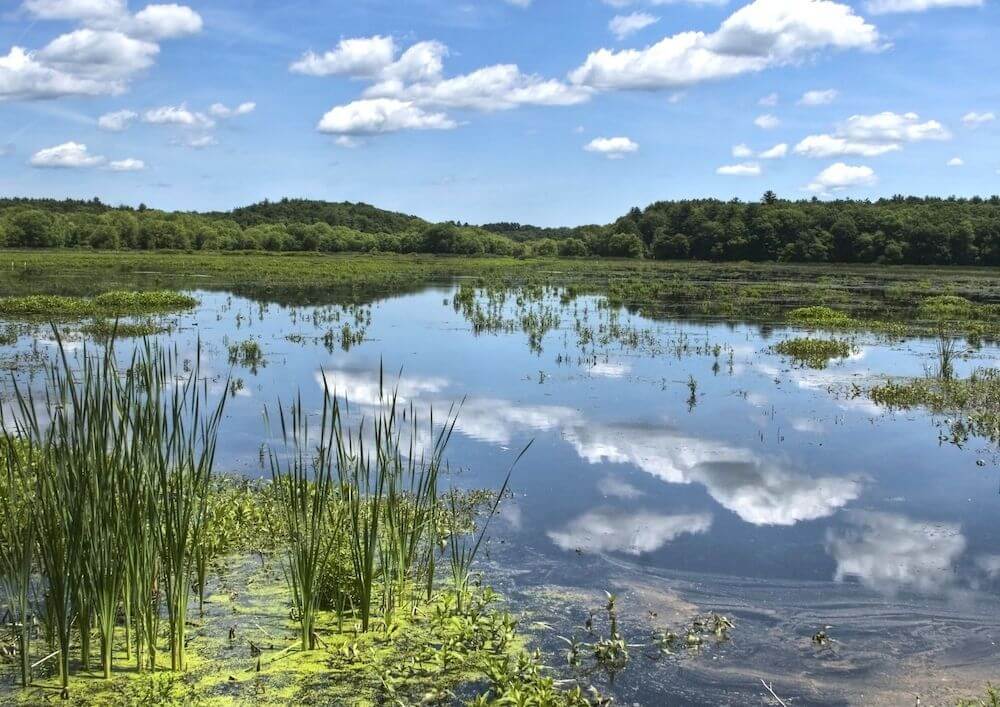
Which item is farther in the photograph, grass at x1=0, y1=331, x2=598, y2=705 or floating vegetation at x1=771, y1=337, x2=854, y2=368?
floating vegetation at x1=771, y1=337, x2=854, y2=368

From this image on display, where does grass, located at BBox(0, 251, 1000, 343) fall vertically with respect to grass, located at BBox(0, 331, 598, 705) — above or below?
above

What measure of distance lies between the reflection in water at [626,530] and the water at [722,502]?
33 mm

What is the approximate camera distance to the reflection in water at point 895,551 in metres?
8.22

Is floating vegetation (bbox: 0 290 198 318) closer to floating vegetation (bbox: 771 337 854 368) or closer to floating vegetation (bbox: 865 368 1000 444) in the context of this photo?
floating vegetation (bbox: 771 337 854 368)

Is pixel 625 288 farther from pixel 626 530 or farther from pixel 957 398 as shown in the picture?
pixel 626 530

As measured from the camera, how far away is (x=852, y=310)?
33406 mm

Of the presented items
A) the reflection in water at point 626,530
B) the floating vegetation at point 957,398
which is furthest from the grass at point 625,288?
the reflection in water at point 626,530

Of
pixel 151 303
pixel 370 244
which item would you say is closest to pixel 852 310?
pixel 151 303

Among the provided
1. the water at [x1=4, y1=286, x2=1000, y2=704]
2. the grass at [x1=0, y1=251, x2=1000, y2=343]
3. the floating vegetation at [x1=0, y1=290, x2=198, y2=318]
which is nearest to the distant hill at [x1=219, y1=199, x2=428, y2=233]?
the grass at [x1=0, y1=251, x2=1000, y2=343]

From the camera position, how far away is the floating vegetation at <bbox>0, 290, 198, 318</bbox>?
90.3 feet

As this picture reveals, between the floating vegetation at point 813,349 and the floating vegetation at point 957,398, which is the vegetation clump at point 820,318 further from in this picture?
the floating vegetation at point 957,398

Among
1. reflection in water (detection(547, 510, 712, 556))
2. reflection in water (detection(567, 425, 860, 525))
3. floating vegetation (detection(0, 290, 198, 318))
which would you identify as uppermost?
floating vegetation (detection(0, 290, 198, 318))

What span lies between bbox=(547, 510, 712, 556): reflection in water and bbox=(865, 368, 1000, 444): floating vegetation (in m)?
6.36

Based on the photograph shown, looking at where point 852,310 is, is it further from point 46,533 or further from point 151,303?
point 46,533
